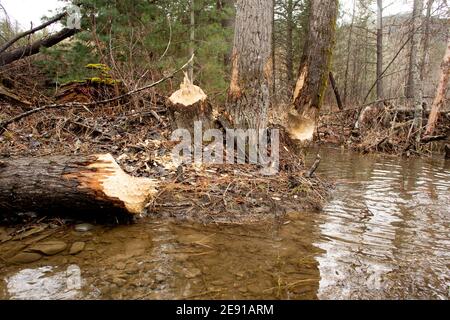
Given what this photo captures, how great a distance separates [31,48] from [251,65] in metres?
6.60

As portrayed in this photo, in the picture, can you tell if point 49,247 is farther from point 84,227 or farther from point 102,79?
point 102,79

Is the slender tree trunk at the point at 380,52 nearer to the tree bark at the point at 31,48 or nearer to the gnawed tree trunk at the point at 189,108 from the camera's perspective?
the gnawed tree trunk at the point at 189,108

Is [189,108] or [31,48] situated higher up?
[31,48]

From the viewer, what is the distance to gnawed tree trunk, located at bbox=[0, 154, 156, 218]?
3184 millimetres

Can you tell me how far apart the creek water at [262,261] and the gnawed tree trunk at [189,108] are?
5.94 feet

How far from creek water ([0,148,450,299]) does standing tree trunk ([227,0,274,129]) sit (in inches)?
67.2

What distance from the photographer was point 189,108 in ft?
15.6

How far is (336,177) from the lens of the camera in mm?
5875

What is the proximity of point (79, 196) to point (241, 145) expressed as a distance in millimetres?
2333

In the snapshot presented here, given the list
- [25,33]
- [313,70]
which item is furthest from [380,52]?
[25,33]

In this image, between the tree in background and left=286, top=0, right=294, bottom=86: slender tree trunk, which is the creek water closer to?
the tree in background

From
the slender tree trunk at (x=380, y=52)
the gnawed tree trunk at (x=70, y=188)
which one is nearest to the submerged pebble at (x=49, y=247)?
the gnawed tree trunk at (x=70, y=188)
